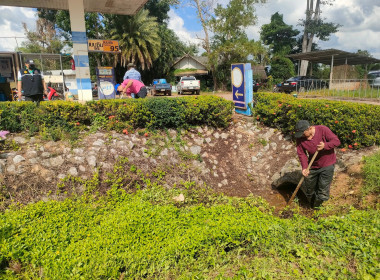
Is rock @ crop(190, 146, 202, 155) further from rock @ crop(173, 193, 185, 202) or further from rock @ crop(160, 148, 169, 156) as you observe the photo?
rock @ crop(173, 193, 185, 202)

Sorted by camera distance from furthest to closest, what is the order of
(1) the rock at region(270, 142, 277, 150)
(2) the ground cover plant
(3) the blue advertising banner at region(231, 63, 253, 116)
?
(3) the blue advertising banner at region(231, 63, 253, 116), (1) the rock at region(270, 142, 277, 150), (2) the ground cover plant

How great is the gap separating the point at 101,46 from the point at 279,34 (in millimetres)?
36793

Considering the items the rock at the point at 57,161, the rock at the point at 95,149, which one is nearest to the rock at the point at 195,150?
the rock at the point at 95,149

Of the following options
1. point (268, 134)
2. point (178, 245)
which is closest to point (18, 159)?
point (178, 245)

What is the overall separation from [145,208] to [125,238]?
0.89 meters

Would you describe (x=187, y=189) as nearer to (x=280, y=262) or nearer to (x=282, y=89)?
(x=280, y=262)

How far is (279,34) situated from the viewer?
135 ft

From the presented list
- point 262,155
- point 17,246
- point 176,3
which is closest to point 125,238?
point 17,246

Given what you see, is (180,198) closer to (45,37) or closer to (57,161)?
(57,161)

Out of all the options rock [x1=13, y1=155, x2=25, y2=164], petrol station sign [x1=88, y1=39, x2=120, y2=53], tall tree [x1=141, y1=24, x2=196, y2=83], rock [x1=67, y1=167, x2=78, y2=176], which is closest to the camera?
rock [x1=13, y1=155, x2=25, y2=164]

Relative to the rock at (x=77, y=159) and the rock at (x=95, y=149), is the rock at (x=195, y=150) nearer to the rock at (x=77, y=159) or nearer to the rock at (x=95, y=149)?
the rock at (x=95, y=149)

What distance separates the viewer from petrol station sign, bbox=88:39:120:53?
11.5 meters

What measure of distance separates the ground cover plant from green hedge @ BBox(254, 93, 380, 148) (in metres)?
2.45

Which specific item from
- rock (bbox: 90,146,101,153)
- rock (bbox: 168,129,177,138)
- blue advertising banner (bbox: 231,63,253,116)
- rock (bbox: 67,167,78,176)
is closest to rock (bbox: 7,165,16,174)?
rock (bbox: 67,167,78,176)
